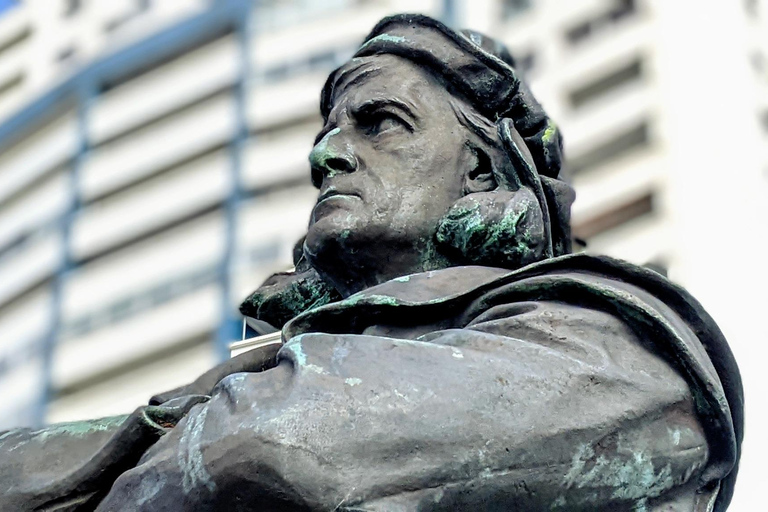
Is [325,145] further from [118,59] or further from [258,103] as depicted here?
[118,59]

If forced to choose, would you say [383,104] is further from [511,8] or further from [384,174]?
[511,8]

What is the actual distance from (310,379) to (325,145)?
3.66ft

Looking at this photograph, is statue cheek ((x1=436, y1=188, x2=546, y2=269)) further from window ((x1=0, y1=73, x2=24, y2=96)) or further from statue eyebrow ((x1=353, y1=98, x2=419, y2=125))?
window ((x1=0, y1=73, x2=24, y2=96))

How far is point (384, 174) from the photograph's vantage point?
13.6 feet

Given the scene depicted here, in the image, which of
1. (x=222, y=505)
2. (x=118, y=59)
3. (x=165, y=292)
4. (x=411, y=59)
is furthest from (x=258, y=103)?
(x=222, y=505)

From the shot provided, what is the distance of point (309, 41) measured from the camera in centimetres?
2088

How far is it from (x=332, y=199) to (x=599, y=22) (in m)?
17.0

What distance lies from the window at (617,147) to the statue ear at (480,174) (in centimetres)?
1388

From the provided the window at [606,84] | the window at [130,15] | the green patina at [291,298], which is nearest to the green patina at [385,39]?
the green patina at [291,298]

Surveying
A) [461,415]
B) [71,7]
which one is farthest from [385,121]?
[71,7]

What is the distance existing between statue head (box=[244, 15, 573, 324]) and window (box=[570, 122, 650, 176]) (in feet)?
45.2

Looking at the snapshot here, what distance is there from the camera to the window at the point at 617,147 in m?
18.4

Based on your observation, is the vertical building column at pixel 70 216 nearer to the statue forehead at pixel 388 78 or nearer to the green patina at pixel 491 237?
the statue forehead at pixel 388 78

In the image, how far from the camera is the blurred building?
17000 mm
